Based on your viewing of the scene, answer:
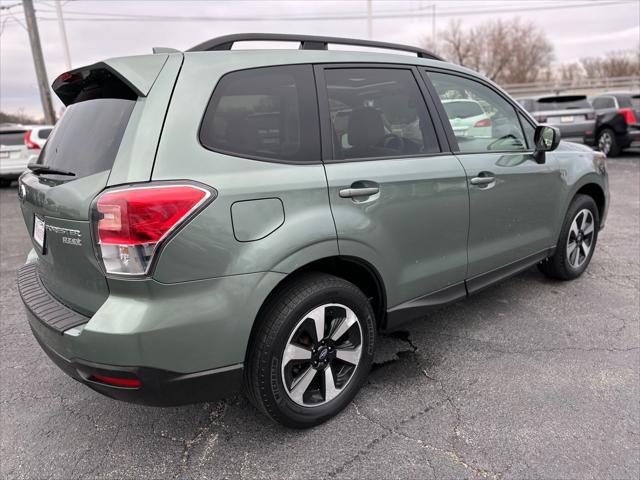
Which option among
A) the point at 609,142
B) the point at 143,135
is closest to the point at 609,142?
the point at 609,142

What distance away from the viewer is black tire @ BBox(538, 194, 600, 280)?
13.0 ft

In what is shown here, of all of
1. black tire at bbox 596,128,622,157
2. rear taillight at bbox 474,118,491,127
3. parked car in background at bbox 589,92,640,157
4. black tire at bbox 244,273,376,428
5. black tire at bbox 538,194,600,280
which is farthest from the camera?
black tire at bbox 596,128,622,157

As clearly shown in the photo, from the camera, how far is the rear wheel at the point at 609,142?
1206 cm

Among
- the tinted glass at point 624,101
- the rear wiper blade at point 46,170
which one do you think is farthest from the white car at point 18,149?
the tinted glass at point 624,101

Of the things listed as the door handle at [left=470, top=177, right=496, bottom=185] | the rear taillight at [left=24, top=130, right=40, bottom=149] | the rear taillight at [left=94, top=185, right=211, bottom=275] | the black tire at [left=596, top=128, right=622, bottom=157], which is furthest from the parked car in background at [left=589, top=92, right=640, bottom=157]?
the rear taillight at [left=24, top=130, right=40, bottom=149]

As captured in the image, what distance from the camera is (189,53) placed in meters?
2.10

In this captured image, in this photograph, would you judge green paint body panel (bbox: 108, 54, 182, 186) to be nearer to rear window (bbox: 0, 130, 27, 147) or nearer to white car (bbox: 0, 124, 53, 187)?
white car (bbox: 0, 124, 53, 187)

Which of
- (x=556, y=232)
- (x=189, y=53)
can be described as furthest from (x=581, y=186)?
(x=189, y=53)

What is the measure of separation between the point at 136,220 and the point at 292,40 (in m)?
1.27

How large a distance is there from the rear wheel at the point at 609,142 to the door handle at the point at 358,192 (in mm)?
12137

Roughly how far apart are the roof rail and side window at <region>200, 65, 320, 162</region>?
0.66ft

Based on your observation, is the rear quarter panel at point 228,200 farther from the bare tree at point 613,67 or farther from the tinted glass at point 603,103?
the bare tree at point 613,67

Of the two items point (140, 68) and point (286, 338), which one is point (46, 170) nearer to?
point (140, 68)

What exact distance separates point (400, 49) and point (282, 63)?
1006 mm
